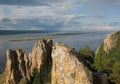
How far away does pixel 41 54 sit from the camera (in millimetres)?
86375

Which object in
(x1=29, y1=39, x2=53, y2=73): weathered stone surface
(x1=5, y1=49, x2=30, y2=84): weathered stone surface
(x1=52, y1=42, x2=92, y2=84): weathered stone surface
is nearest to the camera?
(x1=52, y1=42, x2=92, y2=84): weathered stone surface

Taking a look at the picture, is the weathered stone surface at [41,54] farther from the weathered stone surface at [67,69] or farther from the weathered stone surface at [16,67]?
the weathered stone surface at [67,69]

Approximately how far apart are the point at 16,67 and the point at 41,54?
27.1ft

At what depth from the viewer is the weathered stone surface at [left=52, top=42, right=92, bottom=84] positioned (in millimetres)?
35562

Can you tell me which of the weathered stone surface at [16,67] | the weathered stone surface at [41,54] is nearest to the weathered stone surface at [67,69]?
the weathered stone surface at [41,54]

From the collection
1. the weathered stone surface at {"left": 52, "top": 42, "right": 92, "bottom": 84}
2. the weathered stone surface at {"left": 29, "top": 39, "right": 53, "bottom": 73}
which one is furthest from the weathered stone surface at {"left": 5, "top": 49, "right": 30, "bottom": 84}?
the weathered stone surface at {"left": 52, "top": 42, "right": 92, "bottom": 84}

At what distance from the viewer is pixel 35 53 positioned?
88.2m

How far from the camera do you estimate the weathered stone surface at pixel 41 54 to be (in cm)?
8525

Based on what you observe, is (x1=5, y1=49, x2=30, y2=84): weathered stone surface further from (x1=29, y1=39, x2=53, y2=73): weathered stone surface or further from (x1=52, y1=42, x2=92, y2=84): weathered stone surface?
(x1=52, y1=42, x2=92, y2=84): weathered stone surface

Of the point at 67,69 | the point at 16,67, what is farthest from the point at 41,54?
the point at 67,69

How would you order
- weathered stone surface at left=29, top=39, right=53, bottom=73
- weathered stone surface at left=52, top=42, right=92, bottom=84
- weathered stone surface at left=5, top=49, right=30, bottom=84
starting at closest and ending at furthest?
weathered stone surface at left=52, top=42, right=92, bottom=84, weathered stone surface at left=29, top=39, right=53, bottom=73, weathered stone surface at left=5, top=49, right=30, bottom=84

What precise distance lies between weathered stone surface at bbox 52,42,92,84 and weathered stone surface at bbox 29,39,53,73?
4684cm

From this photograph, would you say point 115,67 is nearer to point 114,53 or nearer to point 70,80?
point 114,53

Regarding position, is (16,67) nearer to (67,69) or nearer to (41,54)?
(41,54)
